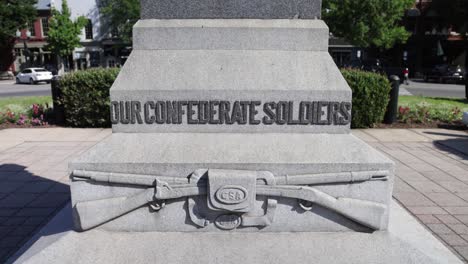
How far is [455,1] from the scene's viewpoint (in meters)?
33.2

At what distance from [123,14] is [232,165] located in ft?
132

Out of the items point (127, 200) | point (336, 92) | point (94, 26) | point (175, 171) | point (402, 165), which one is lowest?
point (402, 165)

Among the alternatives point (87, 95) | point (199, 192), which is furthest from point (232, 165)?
point (87, 95)

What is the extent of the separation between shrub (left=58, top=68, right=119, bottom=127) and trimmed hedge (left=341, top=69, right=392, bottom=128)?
6252 mm

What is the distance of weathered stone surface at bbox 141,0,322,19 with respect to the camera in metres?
3.88

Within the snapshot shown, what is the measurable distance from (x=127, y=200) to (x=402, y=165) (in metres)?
5.45

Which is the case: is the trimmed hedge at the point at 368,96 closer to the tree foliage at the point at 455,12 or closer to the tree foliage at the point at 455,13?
the tree foliage at the point at 455,13

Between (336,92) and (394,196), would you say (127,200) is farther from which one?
(394,196)

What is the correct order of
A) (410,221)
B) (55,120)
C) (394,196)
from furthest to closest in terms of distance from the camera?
(55,120), (394,196), (410,221)

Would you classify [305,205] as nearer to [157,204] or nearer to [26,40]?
[157,204]

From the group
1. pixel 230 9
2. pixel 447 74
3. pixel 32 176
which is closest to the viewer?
pixel 230 9

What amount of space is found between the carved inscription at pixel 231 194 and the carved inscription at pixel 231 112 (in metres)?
0.69

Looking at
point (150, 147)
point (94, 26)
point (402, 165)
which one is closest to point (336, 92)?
point (150, 147)

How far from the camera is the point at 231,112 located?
363cm
